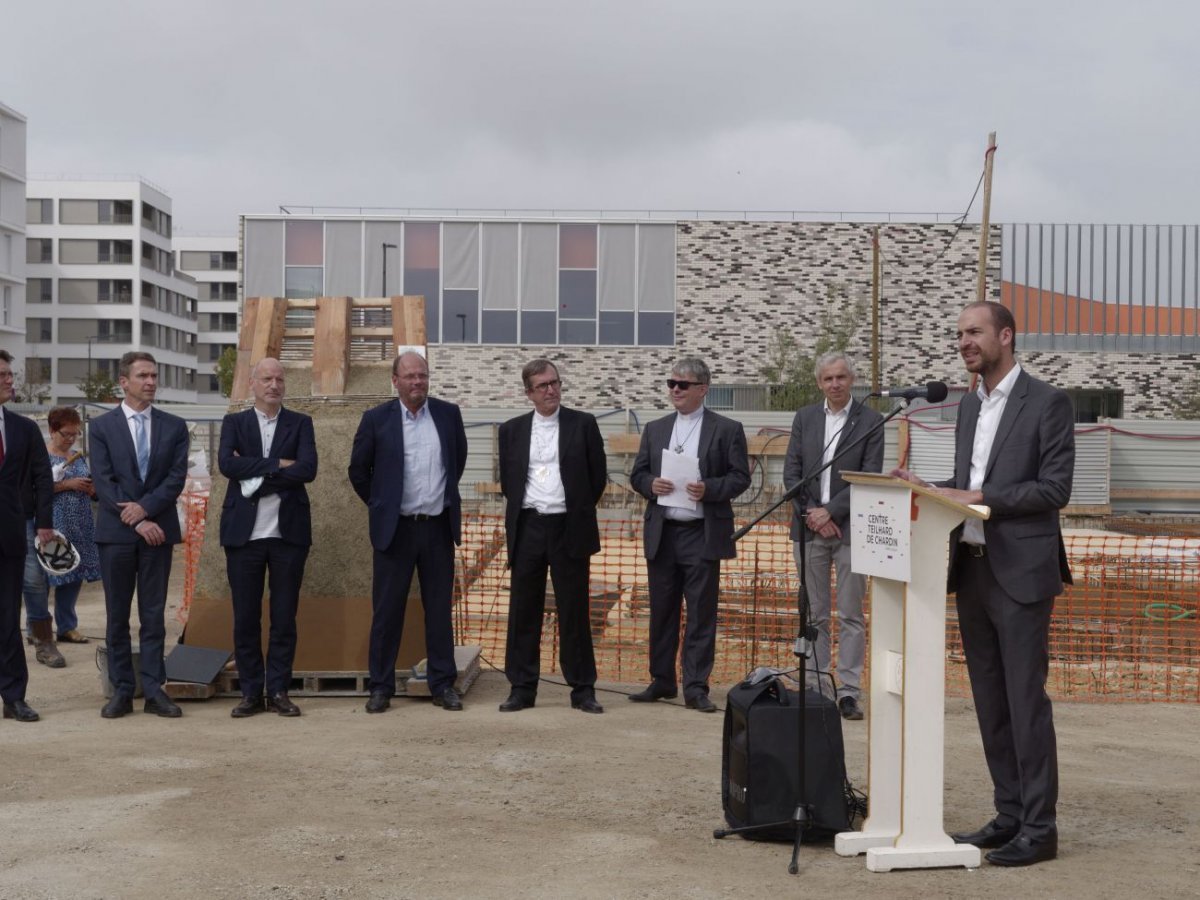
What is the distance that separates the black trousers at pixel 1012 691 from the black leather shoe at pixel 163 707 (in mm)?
4902

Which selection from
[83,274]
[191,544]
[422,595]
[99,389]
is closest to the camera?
[422,595]

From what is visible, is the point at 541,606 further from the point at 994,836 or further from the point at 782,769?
the point at 994,836

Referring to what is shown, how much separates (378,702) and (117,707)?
156cm

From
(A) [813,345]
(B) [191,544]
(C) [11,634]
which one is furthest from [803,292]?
(C) [11,634]

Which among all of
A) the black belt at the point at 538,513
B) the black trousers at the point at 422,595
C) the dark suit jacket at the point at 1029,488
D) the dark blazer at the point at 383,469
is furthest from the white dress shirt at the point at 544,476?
A: the dark suit jacket at the point at 1029,488

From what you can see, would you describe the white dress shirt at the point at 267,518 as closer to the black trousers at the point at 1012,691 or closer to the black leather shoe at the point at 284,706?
the black leather shoe at the point at 284,706

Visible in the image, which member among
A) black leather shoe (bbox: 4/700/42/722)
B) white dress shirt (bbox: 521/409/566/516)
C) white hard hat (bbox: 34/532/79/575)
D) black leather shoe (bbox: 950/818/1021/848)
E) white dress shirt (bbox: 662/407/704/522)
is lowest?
black leather shoe (bbox: 4/700/42/722)

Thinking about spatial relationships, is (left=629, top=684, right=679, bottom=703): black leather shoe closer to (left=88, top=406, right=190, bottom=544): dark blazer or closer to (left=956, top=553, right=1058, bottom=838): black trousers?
(left=88, top=406, right=190, bottom=544): dark blazer

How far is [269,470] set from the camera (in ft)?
26.4

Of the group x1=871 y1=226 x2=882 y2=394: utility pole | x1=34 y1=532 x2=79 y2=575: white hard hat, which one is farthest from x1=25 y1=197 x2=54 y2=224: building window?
x1=34 y1=532 x2=79 y2=575: white hard hat

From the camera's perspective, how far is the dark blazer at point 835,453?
7.95 metres

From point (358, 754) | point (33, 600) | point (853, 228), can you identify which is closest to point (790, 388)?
point (853, 228)

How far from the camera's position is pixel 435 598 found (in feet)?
27.6

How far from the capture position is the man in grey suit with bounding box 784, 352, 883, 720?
8.04 meters
